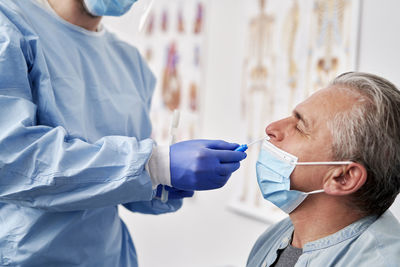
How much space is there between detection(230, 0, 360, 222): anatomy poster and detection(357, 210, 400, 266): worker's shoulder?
31.4 inches

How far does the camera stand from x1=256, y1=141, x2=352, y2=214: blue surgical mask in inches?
45.1

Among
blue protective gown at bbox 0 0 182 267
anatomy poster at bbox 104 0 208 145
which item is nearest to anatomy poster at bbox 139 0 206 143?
anatomy poster at bbox 104 0 208 145

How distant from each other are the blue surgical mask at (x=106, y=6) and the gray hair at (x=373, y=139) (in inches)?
28.1

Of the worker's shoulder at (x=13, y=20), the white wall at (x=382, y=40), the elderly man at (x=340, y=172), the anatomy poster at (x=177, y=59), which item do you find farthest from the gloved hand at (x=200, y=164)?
the anatomy poster at (x=177, y=59)

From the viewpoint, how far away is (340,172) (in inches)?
42.9

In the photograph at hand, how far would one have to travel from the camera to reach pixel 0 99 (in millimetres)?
1057

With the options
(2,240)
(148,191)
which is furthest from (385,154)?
(2,240)

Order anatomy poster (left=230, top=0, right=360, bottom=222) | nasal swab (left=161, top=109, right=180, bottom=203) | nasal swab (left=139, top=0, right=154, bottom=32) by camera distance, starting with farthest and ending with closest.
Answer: anatomy poster (left=230, top=0, right=360, bottom=222) < nasal swab (left=139, top=0, right=154, bottom=32) < nasal swab (left=161, top=109, right=180, bottom=203)

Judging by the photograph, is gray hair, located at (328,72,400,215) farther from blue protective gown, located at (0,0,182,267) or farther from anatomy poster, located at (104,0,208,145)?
anatomy poster, located at (104,0,208,145)

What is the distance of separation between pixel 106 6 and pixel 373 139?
33.3 inches

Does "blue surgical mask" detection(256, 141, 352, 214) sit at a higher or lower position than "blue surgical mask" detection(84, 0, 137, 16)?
lower

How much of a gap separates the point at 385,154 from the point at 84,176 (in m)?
0.75

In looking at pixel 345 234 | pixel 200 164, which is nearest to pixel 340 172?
pixel 345 234

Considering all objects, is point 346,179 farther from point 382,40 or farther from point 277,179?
point 382,40
